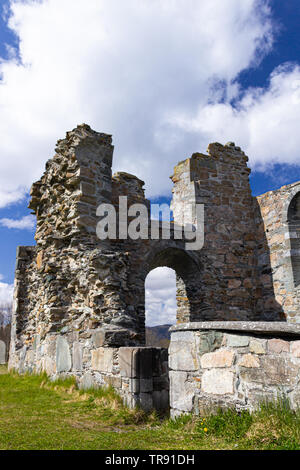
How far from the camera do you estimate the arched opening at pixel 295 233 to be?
32.4 ft

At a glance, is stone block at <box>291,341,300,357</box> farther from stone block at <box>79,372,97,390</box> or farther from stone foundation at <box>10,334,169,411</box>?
stone block at <box>79,372,97,390</box>

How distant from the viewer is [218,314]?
10141mm

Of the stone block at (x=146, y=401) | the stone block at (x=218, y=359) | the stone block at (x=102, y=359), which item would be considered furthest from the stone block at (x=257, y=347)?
the stone block at (x=102, y=359)

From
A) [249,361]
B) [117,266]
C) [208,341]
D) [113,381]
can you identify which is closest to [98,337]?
[113,381]

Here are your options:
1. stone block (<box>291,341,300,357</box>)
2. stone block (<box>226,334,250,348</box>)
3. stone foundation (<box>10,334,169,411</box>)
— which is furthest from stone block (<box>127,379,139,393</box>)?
stone block (<box>291,341,300,357</box>)

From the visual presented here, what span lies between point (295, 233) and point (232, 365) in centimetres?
731

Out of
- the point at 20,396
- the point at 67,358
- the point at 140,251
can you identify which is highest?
the point at 140,251

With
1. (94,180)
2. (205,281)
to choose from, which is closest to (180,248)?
(205,281)

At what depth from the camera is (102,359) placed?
5723 millimetres

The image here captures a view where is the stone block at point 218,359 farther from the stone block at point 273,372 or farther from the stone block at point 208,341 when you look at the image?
the stone block at point 273,372

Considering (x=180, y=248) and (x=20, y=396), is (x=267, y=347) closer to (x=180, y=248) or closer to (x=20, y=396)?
(x=20, y=396)

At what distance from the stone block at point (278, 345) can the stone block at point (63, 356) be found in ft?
14.0

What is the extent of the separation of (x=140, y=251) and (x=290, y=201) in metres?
4.31

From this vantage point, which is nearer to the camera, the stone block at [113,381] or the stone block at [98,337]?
the stone block at [113,381]
